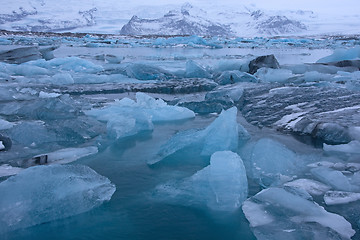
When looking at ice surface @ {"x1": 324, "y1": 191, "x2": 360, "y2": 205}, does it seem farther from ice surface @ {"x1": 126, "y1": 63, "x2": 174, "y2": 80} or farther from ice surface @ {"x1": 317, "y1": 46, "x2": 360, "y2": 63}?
ice surface @ {"x1": 317, "y1": 46, "x2": 360, "y2": 63}

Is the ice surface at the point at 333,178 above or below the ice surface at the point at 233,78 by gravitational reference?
above

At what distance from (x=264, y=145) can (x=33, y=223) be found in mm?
1754

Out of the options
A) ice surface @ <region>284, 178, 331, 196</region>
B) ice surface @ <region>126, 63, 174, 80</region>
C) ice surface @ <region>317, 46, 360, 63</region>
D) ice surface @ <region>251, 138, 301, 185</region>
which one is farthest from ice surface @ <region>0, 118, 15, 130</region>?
ice surface @ <region>317, 46, 360, 63</region>

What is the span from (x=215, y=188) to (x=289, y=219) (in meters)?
0.45

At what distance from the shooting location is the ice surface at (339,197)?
1873mm

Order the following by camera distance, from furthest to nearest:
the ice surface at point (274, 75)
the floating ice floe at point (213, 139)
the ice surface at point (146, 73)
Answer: the ice surface at point (146, 73), the ice surface at point (274, 75), the floating ice floe at point (213, 139)

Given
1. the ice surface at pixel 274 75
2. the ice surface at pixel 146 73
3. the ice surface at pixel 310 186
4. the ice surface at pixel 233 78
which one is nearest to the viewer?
the ice surface at pixel 310 186

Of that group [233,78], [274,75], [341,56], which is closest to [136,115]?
[233,78]

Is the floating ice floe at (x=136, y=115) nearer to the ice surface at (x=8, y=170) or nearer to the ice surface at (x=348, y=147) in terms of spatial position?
the ice surface at (x=8, y=170)

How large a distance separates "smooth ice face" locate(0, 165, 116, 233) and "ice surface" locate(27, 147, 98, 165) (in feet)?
1.97

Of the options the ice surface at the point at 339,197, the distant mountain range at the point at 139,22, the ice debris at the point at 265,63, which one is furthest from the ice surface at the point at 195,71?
the distant mountain range at the point at 139,22

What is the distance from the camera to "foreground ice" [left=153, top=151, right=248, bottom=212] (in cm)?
185

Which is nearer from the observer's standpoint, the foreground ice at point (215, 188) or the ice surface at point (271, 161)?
the foreground ice at point (215, 188)

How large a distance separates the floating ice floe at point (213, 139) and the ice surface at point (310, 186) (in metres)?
0.67
